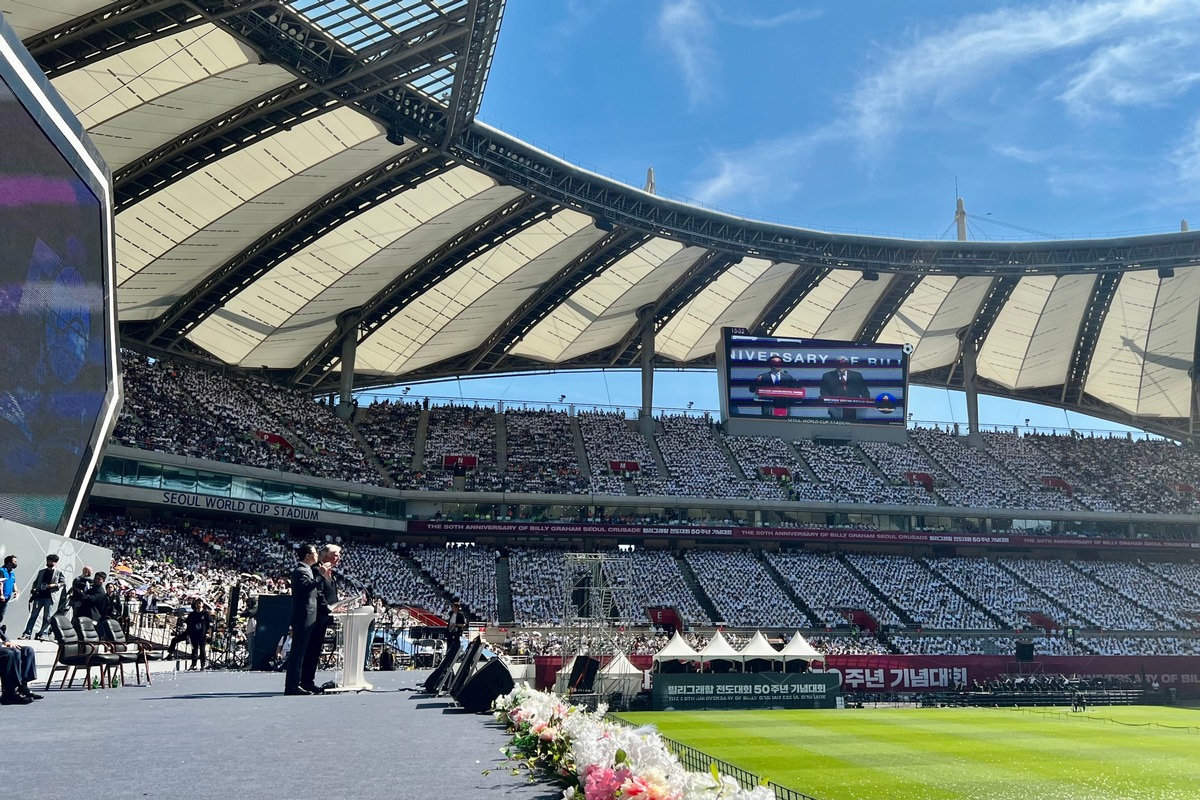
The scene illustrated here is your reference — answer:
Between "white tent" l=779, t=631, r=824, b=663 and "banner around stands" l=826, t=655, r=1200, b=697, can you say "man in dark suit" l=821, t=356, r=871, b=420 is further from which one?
"white tent" l=779, t=631, r=824, b=663

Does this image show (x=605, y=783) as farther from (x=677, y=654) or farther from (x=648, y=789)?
(x=677, y=654)

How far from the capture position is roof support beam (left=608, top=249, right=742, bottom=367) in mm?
54312

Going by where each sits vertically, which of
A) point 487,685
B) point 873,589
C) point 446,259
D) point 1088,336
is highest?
point 1088,336

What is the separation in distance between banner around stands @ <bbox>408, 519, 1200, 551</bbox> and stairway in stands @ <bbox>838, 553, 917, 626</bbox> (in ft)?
5.59

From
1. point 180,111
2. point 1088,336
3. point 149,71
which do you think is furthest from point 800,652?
point 1088,336

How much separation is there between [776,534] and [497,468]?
17.5m

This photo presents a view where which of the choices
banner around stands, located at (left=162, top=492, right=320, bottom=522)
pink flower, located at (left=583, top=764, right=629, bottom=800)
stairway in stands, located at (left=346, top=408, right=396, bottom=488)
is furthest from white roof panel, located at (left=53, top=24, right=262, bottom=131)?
pink flower, located at (left=583, top=764, right=629, bottom=800)

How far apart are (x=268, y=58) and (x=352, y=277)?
1880 cm

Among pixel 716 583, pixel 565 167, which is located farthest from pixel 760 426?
pixel 565 167

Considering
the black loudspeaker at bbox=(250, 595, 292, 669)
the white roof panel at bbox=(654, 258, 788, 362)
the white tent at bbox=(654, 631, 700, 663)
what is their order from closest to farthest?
the black loudspeaker at bbox=(250, 595, 292, 669), the white tent at bbox=(654, 631, 700, 663), the white roof panel at bbox=(654, 258, 788, 362)

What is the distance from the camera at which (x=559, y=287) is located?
54812 millimetres

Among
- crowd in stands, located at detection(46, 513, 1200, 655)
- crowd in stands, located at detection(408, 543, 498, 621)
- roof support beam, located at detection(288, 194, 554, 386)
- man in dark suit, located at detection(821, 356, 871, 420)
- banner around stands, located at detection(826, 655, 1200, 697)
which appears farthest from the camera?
man in dark suit, located at detection(821, 356, 871, 420)

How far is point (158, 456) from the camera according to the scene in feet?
151

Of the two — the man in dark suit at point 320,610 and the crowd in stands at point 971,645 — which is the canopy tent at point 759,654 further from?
the man in dark suit at point 320,610
